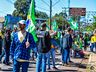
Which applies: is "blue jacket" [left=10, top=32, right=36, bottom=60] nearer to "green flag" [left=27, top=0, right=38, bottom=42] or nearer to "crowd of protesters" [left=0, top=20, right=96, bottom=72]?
"crowd of protesters" [left=0, top=20, right=96, bottom=72]

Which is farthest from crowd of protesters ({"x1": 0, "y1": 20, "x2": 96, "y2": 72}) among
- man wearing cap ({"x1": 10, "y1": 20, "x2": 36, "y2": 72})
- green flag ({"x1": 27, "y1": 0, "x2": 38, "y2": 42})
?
green flag ({"x1": 27, "y1": 0, "x2": 38, "y2": 42})

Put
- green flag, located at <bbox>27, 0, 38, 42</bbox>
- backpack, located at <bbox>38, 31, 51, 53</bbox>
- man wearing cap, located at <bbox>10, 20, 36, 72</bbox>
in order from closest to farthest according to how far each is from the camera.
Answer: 1. man wearing cap, located at <bbox>10, 20, 36, 72</bbox>
2. green flag, located at <bbox>27, 0, 38, 42</bbox>
3. backpack, located at <bbox>38, 31, 51, 53</bbox>

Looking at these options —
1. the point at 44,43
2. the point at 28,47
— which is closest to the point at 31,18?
the point at 44,43

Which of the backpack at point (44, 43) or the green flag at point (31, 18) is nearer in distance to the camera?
the green flag at point (31, 18)

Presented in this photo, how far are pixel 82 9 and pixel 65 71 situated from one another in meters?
68.4

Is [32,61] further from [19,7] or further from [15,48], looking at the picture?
[19,7]

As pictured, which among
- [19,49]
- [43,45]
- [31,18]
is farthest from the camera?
[43,45]

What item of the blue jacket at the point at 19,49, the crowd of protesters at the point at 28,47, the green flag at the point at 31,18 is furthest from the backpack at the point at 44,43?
the blue jacket at the point at 19,49

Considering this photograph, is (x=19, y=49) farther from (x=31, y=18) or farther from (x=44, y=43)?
(x=44, y=43)

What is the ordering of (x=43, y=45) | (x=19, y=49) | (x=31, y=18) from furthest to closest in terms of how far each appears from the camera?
1. (x=43, y=45)
2. (x=31, y=18)
3. (x=19, y=49)

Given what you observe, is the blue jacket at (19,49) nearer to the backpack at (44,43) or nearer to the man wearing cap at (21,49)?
the man wearing cap at (21,49)

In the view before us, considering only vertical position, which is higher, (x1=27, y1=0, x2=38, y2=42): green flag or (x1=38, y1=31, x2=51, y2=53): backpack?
(x1=27, y1=0, x2=38, y2=42): green flag

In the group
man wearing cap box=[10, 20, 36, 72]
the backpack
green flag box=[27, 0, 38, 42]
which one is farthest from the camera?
the backpack

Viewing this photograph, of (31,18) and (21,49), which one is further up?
(31,18)
